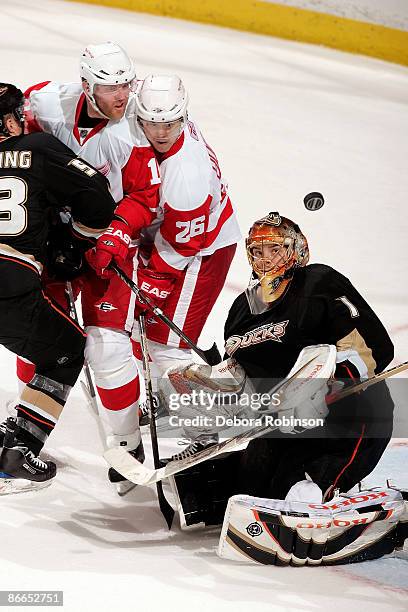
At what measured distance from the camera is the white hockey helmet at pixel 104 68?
2.81 meters

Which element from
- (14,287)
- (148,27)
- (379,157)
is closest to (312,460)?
(14,287)

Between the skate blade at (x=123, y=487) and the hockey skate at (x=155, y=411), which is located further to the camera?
the hockey skate at (x=155, y=411)

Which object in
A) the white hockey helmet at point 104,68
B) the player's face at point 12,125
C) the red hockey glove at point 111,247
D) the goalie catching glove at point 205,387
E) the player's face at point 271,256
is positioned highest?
the white hockey helmet at point 104,68

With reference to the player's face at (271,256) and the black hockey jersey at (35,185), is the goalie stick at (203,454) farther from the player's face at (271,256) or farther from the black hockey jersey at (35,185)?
→ the black hockey jersey at (35,185)

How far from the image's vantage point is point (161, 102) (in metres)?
2.79

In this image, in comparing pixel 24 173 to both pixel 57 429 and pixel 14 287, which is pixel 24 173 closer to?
pixel 14 287

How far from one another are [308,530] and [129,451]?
2.46ft

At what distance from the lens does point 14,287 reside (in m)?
2.65

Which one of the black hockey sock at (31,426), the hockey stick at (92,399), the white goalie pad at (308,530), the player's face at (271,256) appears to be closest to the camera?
the white goalie pad at (308,530)

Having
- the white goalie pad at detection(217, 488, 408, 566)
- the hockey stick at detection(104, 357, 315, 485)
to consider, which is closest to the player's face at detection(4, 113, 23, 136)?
the hockey stick at detection(104, 357, 315, 485)

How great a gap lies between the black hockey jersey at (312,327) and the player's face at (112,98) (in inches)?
28.3

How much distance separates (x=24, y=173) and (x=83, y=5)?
4951mm

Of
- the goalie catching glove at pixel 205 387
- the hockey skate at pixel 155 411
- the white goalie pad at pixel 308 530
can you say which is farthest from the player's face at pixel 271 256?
the hockey skate at pixel 155 411

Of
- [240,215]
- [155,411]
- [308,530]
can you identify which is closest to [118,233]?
[155,411]
